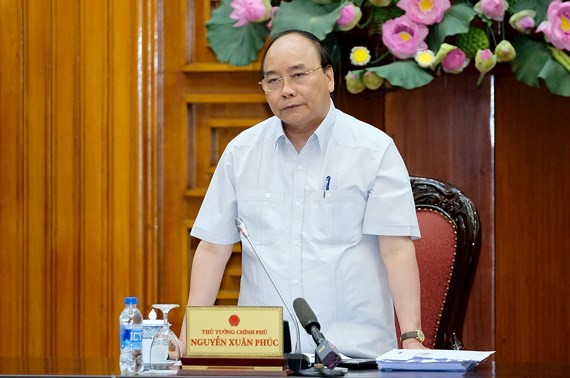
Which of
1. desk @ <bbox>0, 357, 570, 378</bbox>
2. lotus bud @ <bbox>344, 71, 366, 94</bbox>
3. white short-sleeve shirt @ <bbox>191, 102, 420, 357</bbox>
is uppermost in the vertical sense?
lotus bud @ <bbox>344, 71, 366, 94</bbox>

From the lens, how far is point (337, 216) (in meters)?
2.65

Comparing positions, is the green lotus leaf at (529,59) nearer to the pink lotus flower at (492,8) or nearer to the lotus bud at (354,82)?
the pink lotus flower at (492,8)

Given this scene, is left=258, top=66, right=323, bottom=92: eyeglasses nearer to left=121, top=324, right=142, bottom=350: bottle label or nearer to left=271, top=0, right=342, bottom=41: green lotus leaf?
left=271, top=0, right=342, bottom=41: green lotus leaf

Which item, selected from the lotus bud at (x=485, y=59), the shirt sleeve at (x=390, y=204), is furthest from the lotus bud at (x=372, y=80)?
the shirt sleeve at (x=390, y=204)

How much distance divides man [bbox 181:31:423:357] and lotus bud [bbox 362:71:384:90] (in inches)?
21.8

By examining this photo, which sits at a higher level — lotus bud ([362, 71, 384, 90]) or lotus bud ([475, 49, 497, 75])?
lotus bud ([475, 49, 497, 75])

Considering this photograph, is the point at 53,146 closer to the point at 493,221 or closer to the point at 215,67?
the point at 215,67

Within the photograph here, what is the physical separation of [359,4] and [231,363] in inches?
62.6

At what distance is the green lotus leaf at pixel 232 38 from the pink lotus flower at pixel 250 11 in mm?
49

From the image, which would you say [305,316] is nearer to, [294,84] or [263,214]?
[263,214]

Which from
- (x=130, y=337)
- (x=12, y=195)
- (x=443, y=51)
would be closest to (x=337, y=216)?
(x=130, y=337)

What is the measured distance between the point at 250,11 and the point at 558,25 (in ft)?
3.11

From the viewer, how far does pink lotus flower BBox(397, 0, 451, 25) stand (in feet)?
10.5

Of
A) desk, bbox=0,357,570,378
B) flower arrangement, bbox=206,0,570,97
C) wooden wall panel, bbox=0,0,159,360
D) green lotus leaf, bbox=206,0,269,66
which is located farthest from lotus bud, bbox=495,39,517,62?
wooden wall panel, bbox=0,0,159,360
